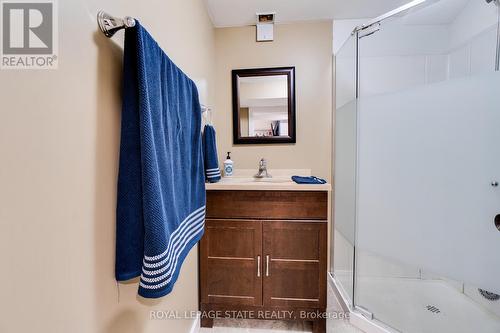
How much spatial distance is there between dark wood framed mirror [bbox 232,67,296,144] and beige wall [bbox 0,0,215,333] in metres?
1.14

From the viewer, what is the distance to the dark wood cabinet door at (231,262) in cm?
133

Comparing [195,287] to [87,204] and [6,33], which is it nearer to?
[87,204]

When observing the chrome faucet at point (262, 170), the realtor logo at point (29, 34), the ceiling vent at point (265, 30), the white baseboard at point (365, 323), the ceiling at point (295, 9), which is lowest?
the white baseboard at point (365, 323)

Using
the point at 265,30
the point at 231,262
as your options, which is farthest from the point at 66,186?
the point at 265,30

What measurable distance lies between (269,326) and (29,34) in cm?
174

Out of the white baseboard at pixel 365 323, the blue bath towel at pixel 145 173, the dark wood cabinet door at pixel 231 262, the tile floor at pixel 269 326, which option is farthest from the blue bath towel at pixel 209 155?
the white baseboard at pixel 365 323

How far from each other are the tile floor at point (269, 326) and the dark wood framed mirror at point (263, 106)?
1.33 meters

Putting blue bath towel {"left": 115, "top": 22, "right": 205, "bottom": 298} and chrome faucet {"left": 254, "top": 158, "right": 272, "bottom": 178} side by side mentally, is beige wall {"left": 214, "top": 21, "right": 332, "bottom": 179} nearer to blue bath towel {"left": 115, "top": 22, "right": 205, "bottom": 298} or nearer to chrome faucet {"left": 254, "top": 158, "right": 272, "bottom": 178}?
chrome faucet {"left": 254, "top": 158, "right": 272, "bottom": 178}

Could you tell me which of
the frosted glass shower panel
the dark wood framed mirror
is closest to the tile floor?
the frosted glass shower panel

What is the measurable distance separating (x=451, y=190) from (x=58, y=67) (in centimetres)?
169

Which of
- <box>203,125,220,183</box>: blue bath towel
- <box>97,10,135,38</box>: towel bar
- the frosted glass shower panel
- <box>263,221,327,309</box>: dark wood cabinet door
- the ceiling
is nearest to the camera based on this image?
<box>97,10,135,38</box>: towel bar

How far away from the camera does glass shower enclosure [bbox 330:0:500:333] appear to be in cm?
107

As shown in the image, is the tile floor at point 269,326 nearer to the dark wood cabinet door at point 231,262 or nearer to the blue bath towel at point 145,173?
the dark wood cabinet door at point 231,262

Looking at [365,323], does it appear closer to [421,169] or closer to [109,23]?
[421,169]
